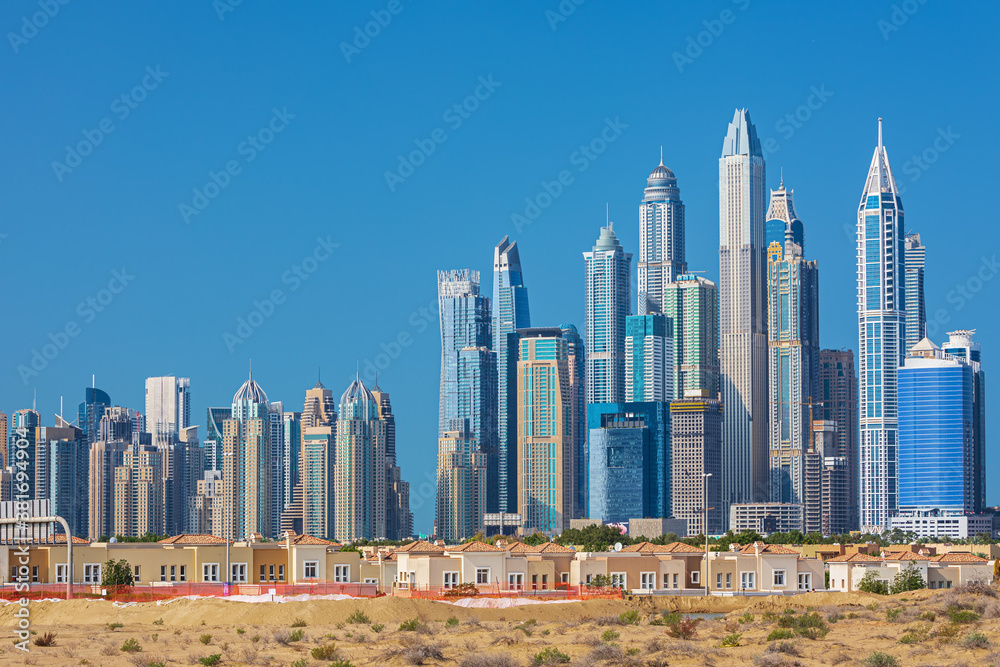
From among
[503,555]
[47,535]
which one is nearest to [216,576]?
[47,535]

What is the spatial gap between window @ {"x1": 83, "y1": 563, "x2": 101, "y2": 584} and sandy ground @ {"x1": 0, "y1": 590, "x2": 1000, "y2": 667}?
1611 centimetres

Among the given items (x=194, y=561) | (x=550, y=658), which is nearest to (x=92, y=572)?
(x=194, y=561)

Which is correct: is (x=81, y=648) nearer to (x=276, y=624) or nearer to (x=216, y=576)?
(x=276, y=624)

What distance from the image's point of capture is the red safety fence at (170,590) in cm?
7394

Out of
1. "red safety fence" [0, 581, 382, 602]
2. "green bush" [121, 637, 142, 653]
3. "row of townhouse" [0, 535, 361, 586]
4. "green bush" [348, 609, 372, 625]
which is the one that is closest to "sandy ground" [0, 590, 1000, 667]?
"green bush" [348, 609, 372, 625]

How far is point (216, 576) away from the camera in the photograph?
87.8 m

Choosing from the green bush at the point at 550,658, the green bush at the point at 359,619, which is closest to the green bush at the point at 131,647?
the green bush at the point at 550,658

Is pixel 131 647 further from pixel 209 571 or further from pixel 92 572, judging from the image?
pixel 209 571

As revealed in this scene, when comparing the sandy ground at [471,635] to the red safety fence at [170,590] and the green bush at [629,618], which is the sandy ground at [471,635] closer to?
the green bush at [629,618]

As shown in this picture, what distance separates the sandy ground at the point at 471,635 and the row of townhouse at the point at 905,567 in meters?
25.0

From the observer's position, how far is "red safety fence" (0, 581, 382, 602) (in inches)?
2911

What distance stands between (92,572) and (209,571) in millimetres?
6359

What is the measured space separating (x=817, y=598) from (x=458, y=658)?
45054 mm

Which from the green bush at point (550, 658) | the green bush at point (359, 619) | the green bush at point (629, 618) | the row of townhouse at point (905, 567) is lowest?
the row of townhouse at point (905, 567)
